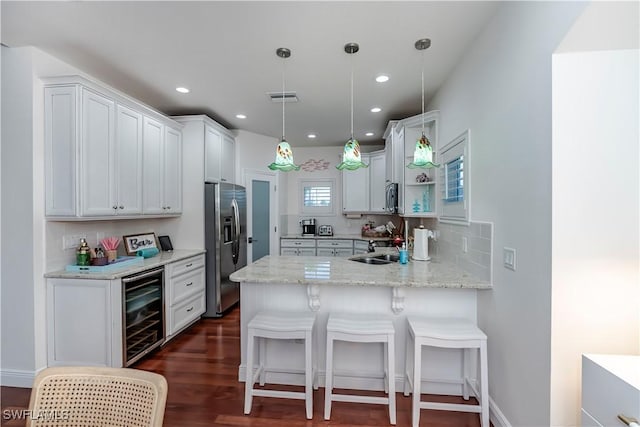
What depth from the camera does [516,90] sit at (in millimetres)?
1673

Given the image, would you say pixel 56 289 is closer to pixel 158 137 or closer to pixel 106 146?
pixel 106 146

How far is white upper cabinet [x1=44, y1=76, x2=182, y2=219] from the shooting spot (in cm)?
239

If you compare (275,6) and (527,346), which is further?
(275,6)

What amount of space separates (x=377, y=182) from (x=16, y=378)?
15.4ft

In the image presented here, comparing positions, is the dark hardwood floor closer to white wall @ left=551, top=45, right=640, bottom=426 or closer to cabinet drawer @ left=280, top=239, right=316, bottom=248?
white wall @ left=551, top=45, right=640, bottom=426

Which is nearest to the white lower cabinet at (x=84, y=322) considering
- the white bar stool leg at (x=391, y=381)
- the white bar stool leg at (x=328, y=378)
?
the white bar stool leg at (x=328, y=378)

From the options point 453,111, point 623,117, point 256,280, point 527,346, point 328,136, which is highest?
point 328,136

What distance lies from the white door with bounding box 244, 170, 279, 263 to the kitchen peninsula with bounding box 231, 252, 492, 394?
2.49 m

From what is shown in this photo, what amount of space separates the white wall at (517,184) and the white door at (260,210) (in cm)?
347

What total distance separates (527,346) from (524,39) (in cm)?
162

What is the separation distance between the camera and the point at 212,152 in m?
4.02

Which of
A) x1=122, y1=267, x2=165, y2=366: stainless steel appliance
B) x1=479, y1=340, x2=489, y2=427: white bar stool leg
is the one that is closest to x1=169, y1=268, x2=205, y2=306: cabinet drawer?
x1=122, y1=267, x2=165, y2=366: stainless steel appliance

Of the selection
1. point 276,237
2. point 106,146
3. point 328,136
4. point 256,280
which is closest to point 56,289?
point 106,146

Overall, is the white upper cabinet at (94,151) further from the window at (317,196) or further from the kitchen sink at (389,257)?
the window at (317,196)
